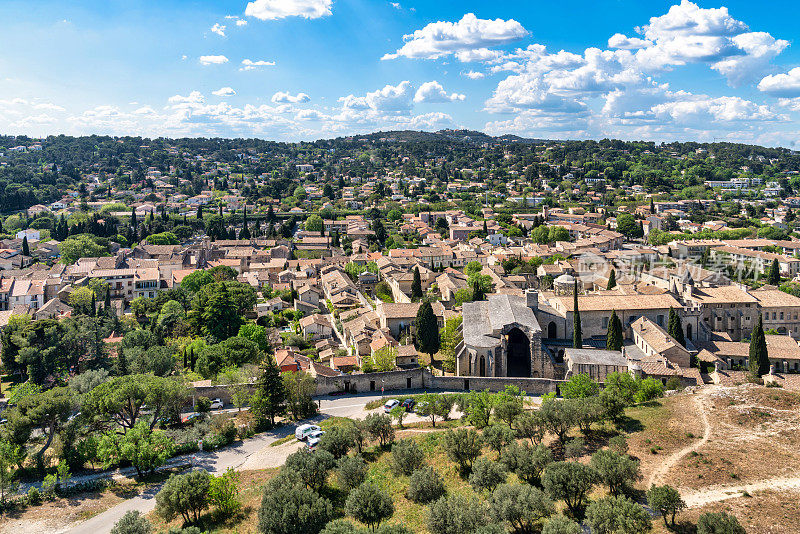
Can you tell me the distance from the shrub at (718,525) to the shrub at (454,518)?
680 cm

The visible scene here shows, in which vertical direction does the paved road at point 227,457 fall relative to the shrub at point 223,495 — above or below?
below

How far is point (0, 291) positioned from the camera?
58.5 m

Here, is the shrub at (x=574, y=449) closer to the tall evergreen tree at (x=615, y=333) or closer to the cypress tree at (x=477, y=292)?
the tall evergreen tree at (x=615, y=333)

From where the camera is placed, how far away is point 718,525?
16.7 metres

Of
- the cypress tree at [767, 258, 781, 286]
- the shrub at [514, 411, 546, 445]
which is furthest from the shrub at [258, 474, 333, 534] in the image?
the cypress tree at [767, 258, 781, 286]

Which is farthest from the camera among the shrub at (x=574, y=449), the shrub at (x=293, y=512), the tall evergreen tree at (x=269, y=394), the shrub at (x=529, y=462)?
the tall evergreen tree at (x=269, y=394)

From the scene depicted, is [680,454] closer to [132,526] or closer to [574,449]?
[574,449]

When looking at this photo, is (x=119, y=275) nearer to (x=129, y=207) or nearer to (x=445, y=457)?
(x=445, y=457)

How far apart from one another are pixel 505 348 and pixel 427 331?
661 centimetres

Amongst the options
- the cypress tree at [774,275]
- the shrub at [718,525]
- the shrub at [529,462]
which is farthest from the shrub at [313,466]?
the cypress tree at [774,275]

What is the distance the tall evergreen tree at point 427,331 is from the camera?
40625 mm

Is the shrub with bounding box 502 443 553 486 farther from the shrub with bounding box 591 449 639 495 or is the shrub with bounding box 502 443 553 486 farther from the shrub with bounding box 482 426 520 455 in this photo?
the shrub with bounding box 482 426 520 455

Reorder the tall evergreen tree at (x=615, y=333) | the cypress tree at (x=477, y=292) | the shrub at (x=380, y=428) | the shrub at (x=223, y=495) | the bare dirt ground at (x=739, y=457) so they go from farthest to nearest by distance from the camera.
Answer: the cypress tree at (x=477, y=292), the tall evergreen tree at (x=615, y=333), the shrub at (x=380, y=428), the shrub at (x=223, y=495), the bare dirt ground at (x=739, y=457)

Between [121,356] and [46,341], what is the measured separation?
8648 millimetres
